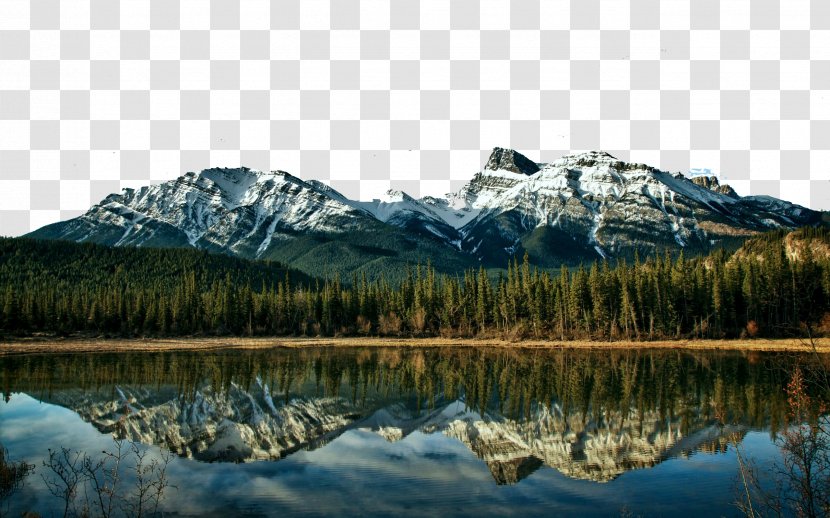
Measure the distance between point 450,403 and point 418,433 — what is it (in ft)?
33.6

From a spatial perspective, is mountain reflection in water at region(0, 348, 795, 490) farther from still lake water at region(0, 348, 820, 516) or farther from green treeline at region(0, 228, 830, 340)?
green treeline at region(0, 228, 830, 340)

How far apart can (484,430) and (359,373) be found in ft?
99.0

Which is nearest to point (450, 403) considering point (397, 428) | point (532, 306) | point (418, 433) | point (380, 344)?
point (397, 428)

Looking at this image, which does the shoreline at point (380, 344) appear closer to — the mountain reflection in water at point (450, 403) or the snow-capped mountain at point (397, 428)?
the mountain reflection in water at point (450, 403)

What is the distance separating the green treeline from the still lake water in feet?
138

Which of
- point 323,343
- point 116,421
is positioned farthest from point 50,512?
point 323,343

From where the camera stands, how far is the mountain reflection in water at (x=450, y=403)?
3250 cm

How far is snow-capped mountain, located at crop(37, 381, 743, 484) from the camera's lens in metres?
30.3

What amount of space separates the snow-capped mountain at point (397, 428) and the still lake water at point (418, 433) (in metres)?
0.14

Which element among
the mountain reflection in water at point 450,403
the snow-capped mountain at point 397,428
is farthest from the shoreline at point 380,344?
the snow-capped mountain at point 397,428

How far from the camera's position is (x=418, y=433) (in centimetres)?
3750

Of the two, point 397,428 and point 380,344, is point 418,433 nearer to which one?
point 397,428

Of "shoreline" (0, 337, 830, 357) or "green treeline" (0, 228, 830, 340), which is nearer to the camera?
"shoreline" (0, 337, 830, 357)

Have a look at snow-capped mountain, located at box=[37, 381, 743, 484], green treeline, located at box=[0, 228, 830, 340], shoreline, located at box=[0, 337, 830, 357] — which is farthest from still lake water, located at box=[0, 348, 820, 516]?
green treeline, located at box=[0, 228, 830, 340]
